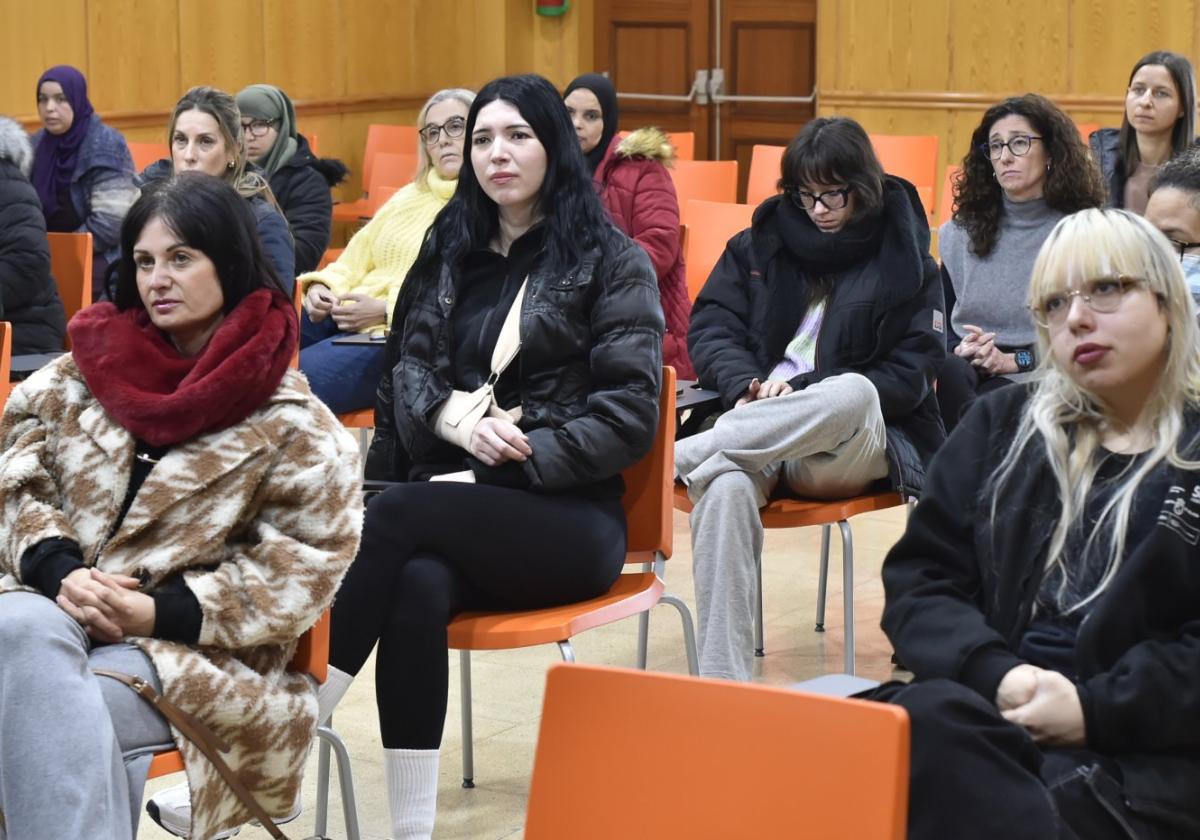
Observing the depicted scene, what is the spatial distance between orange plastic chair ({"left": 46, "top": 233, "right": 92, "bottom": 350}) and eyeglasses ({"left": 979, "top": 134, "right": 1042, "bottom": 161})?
2465 mm

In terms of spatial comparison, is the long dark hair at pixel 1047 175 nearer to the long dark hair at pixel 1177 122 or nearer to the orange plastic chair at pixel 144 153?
the long dark hair at pixel 1177 122

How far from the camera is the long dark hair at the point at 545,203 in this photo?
2990 mm

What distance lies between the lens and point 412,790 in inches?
104

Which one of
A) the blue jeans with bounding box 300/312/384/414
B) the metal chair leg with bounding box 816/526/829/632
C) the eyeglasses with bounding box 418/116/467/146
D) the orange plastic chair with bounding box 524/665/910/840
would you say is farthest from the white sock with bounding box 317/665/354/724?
the eyeglasses with bounding box 418/116/467/146

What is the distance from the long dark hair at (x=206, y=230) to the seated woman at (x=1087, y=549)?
1.00 meters

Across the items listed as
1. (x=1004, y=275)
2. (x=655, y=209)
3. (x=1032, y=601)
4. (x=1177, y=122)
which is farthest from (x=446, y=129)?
(x=1032, y=601)

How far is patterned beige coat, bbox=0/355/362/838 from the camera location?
2.29 meters

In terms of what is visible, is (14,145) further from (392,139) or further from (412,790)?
(392,139)

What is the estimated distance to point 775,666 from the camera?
3.85 metres

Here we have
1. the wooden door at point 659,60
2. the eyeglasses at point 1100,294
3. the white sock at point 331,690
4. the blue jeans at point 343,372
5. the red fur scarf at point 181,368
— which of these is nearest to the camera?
the eyeglasses at point 1100,294

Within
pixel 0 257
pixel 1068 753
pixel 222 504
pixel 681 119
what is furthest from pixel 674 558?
pixel 681 119

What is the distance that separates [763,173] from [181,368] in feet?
16.0

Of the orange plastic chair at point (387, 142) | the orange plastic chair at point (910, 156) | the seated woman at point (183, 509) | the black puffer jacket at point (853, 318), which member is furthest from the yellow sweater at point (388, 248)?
the orange plastic chair at point (387, 142)

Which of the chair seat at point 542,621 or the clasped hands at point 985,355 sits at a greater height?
the clasped hands at point 985,355
